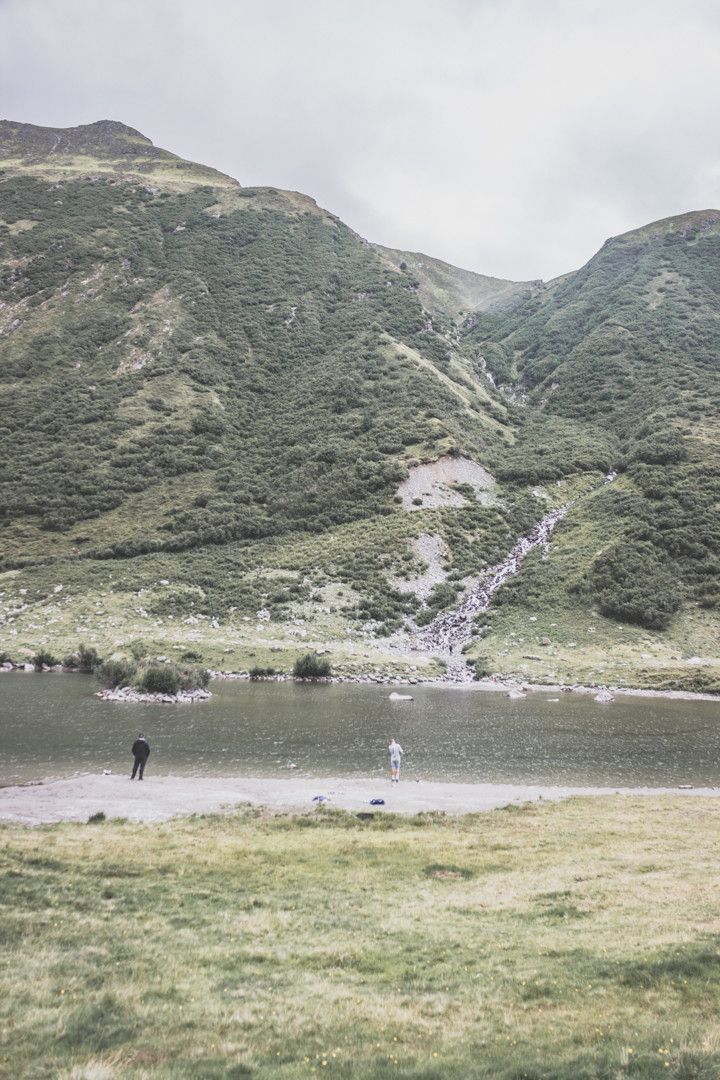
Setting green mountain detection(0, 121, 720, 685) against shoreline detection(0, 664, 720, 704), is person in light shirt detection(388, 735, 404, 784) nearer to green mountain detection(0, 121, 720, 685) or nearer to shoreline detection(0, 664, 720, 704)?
shoreline detection(0, 664, 720, 704)

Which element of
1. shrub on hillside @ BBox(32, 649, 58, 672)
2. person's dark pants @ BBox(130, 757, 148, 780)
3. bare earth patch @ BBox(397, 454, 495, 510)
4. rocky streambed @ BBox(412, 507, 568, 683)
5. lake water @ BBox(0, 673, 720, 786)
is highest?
bare earth patch @ BBox(397, 454, 495, 510)

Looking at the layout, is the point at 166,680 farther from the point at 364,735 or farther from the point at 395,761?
the point at 395,761

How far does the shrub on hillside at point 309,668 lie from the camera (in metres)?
62.1

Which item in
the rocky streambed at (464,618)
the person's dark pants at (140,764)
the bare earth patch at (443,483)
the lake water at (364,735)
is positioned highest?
the bare earth patch at (443,483)

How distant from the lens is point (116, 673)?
54.0 meters

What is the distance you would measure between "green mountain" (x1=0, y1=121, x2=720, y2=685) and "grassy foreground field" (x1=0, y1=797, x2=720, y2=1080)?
45.1m

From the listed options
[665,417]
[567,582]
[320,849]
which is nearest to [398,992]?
[320,849]

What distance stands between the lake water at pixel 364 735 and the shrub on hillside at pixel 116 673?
245 centimetres

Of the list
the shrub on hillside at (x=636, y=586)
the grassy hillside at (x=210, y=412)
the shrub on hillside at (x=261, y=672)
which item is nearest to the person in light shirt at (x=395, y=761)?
the shrub on hillside at (x=261, y=672)

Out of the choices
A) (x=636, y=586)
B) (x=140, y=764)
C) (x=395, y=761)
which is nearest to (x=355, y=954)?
(x=395, y=761)

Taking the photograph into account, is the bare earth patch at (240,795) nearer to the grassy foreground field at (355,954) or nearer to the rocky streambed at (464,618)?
the grassy foreground field at (355,954)

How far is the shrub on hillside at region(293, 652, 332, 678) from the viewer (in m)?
62.1

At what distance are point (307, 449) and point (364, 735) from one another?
84.0m

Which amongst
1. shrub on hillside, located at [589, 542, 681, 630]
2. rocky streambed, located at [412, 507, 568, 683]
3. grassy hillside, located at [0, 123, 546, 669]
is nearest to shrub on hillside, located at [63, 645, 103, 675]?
grassy hillside, located at [0, 123, 546, 669]
